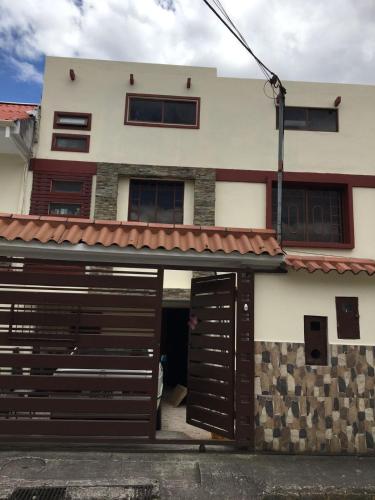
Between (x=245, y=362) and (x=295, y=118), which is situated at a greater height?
(x=295, y=118)

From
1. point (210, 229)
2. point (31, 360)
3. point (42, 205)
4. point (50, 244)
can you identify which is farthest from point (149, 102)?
point (31, 360)

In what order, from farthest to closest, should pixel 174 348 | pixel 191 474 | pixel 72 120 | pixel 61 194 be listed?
pixel 174 348, pixel 72 120, pixel 61 194, pixel 191 474

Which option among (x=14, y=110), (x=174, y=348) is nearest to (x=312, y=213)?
(x=174, y=348)

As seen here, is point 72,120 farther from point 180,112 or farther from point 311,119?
point 311,119

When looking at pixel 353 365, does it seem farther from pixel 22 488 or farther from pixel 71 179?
pixel 71 179

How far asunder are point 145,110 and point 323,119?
5.12 m

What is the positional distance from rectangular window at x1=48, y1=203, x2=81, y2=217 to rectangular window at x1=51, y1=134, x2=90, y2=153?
153cm

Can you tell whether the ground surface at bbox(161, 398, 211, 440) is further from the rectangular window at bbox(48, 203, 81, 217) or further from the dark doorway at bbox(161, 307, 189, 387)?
the rectangular window at bbox(48, 203, 81, 217)

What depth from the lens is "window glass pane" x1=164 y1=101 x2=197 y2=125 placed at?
38.2ft

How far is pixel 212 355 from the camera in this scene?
6113 millimetres

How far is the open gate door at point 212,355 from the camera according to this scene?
5.86 meters

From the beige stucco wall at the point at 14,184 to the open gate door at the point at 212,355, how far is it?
20.6 feet

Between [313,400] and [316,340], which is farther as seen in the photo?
[316,340]

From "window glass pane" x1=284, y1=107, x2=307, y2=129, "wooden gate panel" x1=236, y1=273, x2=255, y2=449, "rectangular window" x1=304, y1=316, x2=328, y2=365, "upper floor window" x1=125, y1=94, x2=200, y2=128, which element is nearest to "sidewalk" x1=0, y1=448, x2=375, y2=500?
"wooden gate panel" x1=236, y1=273, x2=255, y2=449
